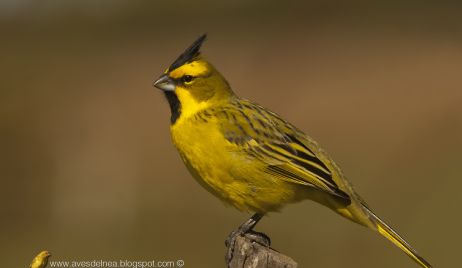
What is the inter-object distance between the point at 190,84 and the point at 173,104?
0.69 feet

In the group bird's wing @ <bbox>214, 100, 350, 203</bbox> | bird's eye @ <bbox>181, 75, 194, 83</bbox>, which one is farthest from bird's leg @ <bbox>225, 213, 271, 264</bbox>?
bird's eye @ <bbox>181, 75, 194, 83</bbox>

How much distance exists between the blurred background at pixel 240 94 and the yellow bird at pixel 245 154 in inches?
237

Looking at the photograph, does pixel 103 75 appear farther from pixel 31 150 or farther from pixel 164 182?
pixel 164 182

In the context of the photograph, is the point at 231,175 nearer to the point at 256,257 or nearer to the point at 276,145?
the point at 276,145

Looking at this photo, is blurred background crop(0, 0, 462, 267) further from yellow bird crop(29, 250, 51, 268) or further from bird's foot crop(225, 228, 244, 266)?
yellow bird crop(29, 250, 51, 268)

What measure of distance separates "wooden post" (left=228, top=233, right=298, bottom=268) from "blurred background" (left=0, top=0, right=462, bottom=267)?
7.37 m

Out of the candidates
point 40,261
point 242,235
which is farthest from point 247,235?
point 40,261

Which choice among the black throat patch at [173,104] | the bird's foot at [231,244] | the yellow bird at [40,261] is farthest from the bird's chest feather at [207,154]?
the yellow bird at [40,261]

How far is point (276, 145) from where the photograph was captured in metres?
7.66

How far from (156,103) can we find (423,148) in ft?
20.7

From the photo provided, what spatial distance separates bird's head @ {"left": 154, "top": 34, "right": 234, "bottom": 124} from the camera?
789 centimetres

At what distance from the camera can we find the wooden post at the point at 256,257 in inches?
242

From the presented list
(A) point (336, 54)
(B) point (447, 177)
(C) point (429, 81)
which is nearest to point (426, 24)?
(A) point (336, 54)

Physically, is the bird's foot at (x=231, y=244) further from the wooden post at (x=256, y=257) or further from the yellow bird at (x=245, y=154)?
the wooden post at (x=256, y=257)
